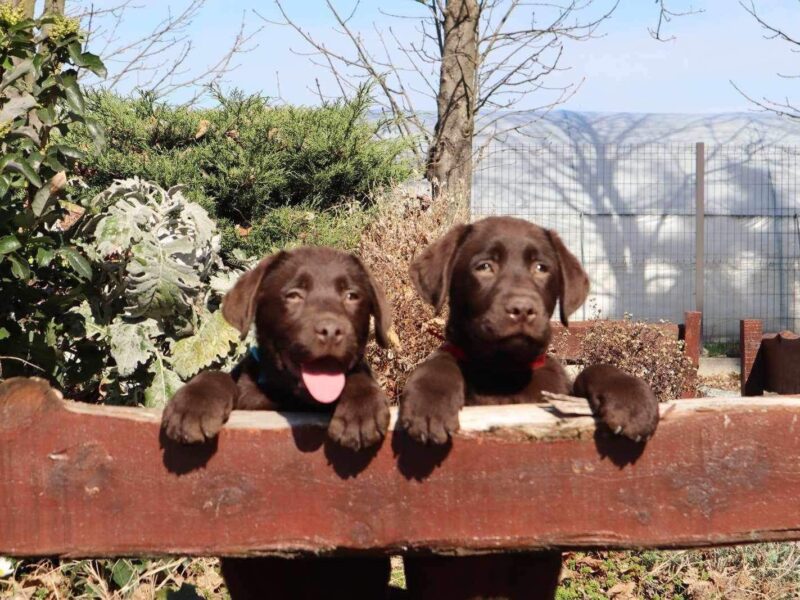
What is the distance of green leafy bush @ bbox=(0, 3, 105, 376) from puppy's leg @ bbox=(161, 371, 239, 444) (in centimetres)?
158

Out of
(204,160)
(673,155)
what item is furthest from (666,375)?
(673,155)

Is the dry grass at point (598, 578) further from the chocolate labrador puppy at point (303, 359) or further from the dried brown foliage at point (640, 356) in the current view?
the dried brown foliage at point (640, 356)

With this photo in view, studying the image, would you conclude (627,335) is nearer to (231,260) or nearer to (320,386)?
(231,260)

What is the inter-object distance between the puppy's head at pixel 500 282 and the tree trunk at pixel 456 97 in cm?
561

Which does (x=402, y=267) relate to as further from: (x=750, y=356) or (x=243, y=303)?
(x=750, y=356)

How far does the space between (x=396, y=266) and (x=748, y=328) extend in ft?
12.1

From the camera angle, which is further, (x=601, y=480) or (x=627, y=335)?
(x=627, y=335)

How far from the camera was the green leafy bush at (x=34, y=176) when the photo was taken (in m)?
4.11

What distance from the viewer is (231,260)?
22.7 feet

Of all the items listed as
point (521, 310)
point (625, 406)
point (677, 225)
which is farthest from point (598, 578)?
point (677, 225)

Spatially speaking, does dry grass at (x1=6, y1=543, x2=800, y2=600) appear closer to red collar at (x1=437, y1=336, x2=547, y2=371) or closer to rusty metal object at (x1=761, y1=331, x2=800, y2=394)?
red collar at (x1=437, y1=336, x2=547, y2=371)

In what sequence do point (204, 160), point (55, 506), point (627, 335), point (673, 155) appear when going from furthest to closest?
point (673, 155) < point (627, 335) < point (204, 160) < point (55, 506)

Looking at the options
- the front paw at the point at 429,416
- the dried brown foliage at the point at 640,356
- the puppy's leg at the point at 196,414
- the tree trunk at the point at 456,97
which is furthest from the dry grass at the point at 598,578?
the tree trunk at the point at 456,97

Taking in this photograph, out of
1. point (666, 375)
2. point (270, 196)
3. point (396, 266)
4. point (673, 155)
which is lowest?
point (666, 375)
